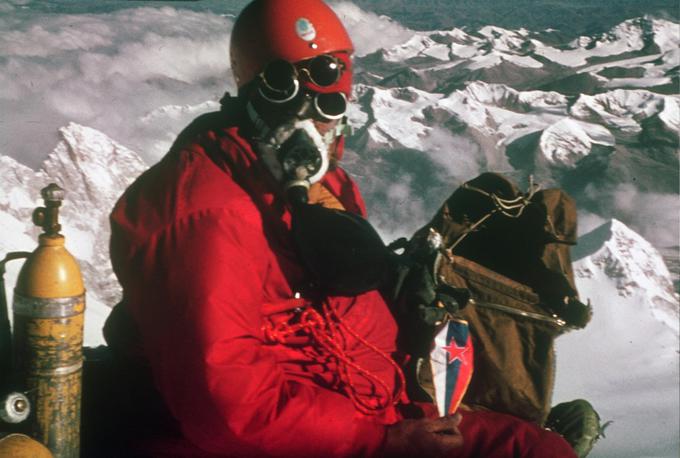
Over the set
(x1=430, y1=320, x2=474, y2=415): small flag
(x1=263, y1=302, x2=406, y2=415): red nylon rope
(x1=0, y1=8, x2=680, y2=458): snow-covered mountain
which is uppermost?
(x1=263, y1=302, x2=406, y2=415): red nylon rope

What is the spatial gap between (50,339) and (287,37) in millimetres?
955

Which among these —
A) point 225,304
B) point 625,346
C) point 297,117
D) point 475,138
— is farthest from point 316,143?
point 475,138

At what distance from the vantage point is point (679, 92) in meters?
7.41

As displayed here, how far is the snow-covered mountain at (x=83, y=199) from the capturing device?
3.88 m

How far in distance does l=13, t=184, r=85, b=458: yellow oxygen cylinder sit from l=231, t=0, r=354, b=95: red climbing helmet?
650mm

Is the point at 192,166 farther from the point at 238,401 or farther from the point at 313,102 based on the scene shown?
the point at 238,401

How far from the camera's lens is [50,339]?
→ 1455 millimetres

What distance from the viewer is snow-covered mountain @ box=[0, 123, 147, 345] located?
12.7ft

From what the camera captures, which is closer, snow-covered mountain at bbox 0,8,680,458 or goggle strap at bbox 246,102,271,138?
goggle strap at bbox 246,102,271,138

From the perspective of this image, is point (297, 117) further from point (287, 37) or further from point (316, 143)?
point (287, 37)

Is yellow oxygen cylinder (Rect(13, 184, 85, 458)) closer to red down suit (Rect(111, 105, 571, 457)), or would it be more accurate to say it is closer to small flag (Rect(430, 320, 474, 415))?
red down suit (Rect(111, 105, 571, 457))

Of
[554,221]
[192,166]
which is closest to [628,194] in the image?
[554,221]

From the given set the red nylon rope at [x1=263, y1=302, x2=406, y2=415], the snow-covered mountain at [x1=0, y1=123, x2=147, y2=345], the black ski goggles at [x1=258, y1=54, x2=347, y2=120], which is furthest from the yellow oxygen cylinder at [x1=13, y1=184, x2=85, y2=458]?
the snow-covered mountain at [x1=0, y1=123, x2=147, y2=345]

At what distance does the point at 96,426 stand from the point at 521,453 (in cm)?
116
